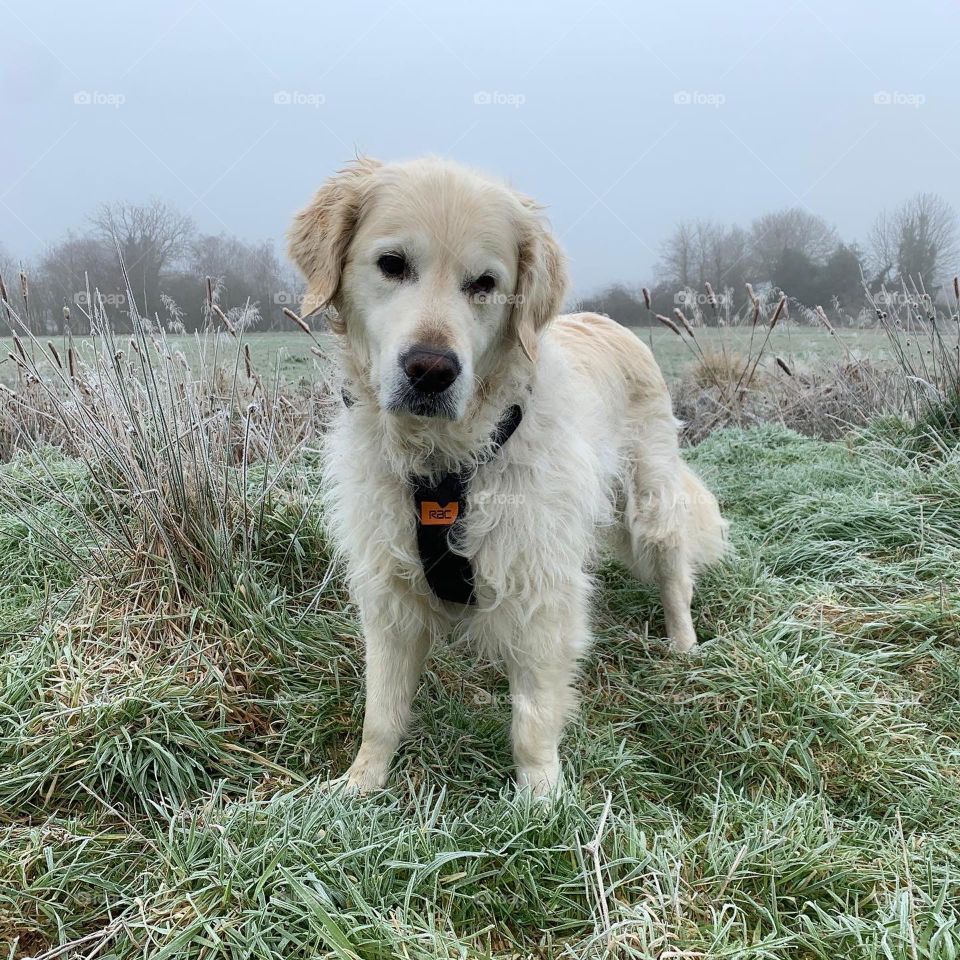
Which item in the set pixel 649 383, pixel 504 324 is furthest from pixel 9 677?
pixel 649 383

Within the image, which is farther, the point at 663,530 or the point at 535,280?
the point at 663,530

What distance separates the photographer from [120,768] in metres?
2.25

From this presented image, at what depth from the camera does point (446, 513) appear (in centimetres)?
228

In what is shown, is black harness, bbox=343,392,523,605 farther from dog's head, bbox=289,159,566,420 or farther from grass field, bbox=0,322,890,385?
grass field, bbox=0,322,890,385

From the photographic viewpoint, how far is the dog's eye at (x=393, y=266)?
2088 mm

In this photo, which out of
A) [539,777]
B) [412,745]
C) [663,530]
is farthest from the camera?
[663,530]

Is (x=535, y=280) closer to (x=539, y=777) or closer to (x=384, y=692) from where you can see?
(x=384, y=692)

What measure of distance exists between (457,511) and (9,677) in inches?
64.0

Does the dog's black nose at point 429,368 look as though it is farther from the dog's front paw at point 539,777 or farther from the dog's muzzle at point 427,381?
the dog's front paw at point 539,777

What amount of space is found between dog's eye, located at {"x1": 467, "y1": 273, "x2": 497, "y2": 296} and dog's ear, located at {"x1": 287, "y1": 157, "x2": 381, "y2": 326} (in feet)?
1.40

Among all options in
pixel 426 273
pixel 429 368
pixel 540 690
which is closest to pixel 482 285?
pixel 426 273

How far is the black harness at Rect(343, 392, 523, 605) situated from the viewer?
228cm

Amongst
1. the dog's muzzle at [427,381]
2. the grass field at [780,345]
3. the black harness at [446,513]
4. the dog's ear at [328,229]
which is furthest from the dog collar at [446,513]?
the grass field at [780,345]

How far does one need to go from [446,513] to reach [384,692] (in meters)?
0.67
